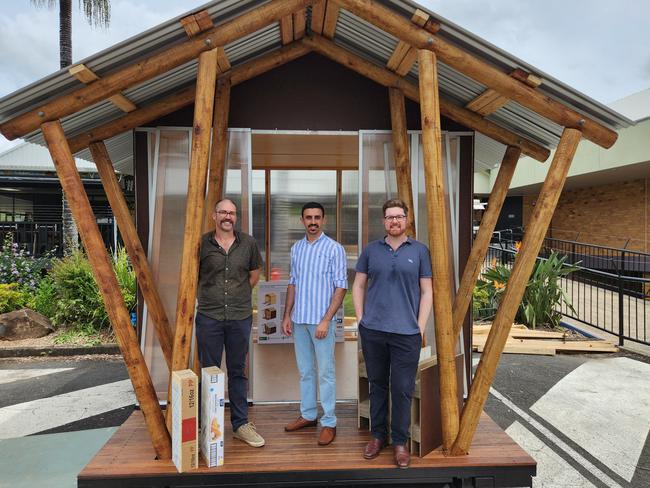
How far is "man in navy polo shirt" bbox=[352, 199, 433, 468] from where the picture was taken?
9.67 feet

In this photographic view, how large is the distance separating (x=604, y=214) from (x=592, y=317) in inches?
348

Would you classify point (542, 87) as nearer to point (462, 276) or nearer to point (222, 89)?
point (462, 276)

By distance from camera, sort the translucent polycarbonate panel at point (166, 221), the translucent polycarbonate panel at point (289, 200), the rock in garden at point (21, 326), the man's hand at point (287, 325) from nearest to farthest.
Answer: the man's hand at point (287, 325) < the translucent polycarbonate panel at point (166, 221) < the rock in garden at point (21, 326) < the translucent polycarbonate panel at point (289, 200)

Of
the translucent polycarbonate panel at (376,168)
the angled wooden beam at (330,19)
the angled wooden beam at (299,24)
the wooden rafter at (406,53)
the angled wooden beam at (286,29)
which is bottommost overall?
the translucent polycarbonate panel at (376,168)

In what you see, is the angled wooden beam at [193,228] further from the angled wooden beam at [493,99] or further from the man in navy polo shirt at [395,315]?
the angled wooden beam at [493,99]

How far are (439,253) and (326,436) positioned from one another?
5.14 feet

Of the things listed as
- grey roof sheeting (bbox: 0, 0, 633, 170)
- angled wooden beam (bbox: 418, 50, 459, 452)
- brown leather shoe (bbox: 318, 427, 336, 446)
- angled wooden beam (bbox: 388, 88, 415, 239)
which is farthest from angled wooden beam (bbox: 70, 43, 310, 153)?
brown leather shoe (bbox: 318, 427, 336, 446)

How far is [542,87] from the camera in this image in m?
3.22

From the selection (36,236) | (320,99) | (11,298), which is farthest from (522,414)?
(36,236)

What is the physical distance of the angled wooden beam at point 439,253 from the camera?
308 cm

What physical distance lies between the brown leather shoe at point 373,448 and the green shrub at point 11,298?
7.57 m

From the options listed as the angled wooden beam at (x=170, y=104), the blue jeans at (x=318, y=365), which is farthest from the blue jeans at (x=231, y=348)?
the angled wooden beam at (x=170, y=104)

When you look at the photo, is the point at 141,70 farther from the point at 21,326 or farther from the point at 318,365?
the point at 21,326

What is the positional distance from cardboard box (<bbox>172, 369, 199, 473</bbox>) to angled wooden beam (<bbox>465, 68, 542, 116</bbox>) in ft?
9.73
